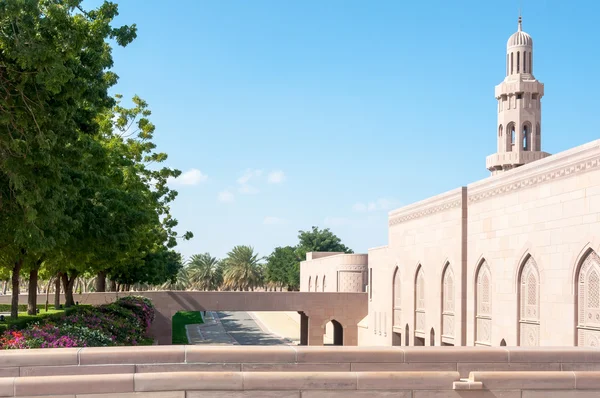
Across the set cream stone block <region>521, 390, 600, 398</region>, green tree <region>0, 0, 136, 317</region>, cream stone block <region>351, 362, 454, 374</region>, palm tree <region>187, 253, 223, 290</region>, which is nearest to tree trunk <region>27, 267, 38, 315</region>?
green tree <region>0, 0, 136, 317</region>

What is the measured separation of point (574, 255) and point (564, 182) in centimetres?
213

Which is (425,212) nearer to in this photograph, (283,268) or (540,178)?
(540,178)

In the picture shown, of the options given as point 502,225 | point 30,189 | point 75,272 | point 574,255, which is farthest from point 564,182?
point 75,272

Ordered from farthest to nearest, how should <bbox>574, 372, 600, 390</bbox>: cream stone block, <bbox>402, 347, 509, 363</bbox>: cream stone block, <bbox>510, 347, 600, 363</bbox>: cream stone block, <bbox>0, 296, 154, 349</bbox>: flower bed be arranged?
<bbox>0, 296, 154, 349</bbox>: flower bed → <bbox>510, 347, 600, 363</bbox>: cream stone block → <bbox>402, 347, 509, 363</bbox>: cream stone block → <bbox>574, 372, 600, 390</bbox>: cream stone block

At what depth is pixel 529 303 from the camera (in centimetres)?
2333

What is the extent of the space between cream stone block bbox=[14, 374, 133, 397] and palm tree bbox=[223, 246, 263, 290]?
85.3m

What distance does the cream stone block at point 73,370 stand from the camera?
365 inches

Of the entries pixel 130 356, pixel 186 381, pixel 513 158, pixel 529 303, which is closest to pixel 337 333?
pixel 513 158

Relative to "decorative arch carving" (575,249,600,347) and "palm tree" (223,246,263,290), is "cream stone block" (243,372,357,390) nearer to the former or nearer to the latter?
"decorative arch carving" (575,249,600,347)

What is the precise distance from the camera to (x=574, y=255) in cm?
2038

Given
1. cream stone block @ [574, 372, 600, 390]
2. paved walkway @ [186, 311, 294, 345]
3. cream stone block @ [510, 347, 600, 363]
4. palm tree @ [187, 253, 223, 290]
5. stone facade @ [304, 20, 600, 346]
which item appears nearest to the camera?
cream stone block @ [574, 372, 600, 390]

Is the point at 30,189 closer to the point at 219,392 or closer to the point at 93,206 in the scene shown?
the point at 219,392

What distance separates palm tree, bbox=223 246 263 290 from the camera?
94.2m

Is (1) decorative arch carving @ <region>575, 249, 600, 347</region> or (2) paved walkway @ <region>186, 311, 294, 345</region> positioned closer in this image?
(1) decorative arch carving @ <region>575, 249, 600, 347</region>
